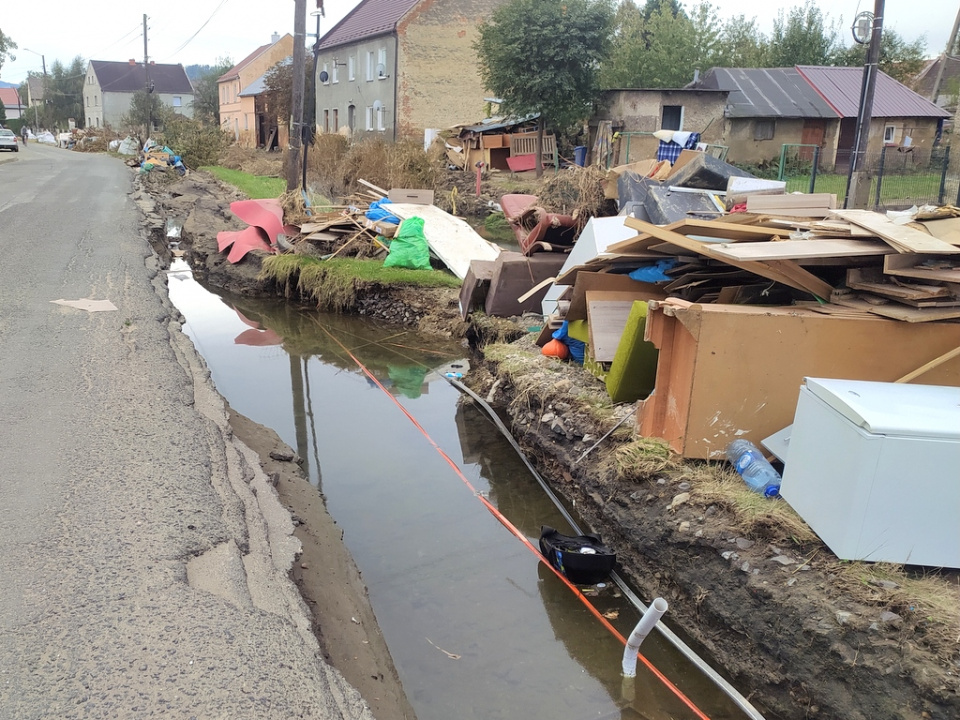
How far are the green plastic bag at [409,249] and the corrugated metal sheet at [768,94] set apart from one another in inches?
737

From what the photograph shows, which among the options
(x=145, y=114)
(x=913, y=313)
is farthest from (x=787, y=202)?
(x=145, y=114)

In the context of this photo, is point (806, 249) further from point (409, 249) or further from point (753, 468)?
point (409, 249)

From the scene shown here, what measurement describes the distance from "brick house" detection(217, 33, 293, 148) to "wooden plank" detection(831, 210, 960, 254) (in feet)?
138

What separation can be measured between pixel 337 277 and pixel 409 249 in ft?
4.36

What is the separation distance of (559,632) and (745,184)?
246 inches

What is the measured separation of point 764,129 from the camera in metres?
28.0

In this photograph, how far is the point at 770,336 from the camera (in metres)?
4.70

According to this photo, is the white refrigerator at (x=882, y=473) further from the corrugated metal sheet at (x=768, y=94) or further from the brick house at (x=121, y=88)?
the brick house at (x=121, y=88)

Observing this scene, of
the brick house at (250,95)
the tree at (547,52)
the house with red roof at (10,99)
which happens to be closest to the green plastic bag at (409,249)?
the tree at (547,52)

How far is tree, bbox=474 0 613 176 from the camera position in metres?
24.9

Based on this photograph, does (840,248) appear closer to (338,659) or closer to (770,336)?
(770,336)

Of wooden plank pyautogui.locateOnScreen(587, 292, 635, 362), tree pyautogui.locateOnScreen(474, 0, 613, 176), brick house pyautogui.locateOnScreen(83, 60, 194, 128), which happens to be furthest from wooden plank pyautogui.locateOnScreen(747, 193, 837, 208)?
brick house pyautogui.locateOnScreen(83, 60, 194, 128)

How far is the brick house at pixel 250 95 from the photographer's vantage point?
48375mm

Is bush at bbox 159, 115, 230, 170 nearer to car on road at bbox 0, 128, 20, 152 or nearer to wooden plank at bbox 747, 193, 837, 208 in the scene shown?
car on road at bbox 0, 128, 20, 152
